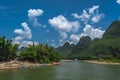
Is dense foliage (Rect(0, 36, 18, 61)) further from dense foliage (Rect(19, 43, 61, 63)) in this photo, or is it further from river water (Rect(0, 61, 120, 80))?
river water (Rect(0, 61, 120, 80))

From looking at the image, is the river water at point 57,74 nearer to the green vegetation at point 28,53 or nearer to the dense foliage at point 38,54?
the green vegetation at point 28,53

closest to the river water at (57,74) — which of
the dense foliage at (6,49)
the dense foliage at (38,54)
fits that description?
the dense foliage at (6,49)

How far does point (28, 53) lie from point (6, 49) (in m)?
15.6

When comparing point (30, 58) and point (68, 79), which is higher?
point (30, 58)

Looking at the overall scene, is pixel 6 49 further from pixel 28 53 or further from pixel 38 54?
pixel 38 54

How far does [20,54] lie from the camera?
133250 millimetres

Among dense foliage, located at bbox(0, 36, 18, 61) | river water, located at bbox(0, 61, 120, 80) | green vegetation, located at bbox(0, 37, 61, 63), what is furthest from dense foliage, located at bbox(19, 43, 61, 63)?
river water, located at bbox(0, 61, 120, 80)

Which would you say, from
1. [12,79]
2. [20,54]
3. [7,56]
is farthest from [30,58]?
[12,79]

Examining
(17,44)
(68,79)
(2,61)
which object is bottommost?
(68,79)

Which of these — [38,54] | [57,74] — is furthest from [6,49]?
[57,74]

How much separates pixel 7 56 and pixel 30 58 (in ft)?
51.0

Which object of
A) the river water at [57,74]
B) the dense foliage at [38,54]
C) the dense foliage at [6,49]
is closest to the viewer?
the river water at [57,74]

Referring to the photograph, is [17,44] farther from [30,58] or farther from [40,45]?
[40,45]

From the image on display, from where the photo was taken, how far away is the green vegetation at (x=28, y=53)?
4680 inches
